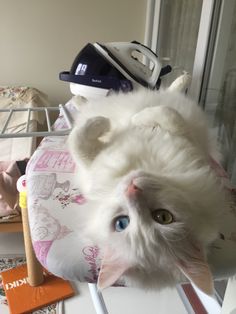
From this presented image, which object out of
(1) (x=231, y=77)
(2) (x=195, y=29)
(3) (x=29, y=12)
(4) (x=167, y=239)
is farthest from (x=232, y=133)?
(3) (x=29, y=12)

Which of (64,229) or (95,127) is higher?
(95,127)

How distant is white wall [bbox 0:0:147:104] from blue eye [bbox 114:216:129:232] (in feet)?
7.06

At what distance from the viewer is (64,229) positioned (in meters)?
0.60

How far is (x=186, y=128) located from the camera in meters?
0.74

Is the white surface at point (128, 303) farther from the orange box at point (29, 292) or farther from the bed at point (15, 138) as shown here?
the bed at point (15, 138)

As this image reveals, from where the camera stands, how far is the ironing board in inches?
21.3

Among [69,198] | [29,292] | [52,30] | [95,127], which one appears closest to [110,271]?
[69,198]

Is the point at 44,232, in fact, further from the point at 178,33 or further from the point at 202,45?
the point at 178,33

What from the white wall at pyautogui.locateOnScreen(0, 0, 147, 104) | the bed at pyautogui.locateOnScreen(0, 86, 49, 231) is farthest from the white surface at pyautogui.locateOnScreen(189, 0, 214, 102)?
the white wall at pyautogui.locateOnScreen(0, 0, 147, 104)

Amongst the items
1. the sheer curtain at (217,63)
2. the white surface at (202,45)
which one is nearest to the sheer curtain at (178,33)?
the sheer curtain at (217,63)

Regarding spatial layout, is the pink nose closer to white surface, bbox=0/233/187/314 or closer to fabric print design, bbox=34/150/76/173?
fabric print design, bbox=34/150/76/173

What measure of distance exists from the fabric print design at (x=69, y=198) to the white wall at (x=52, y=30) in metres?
1.99

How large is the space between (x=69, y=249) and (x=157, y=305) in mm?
1095

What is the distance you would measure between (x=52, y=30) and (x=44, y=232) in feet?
7.01
